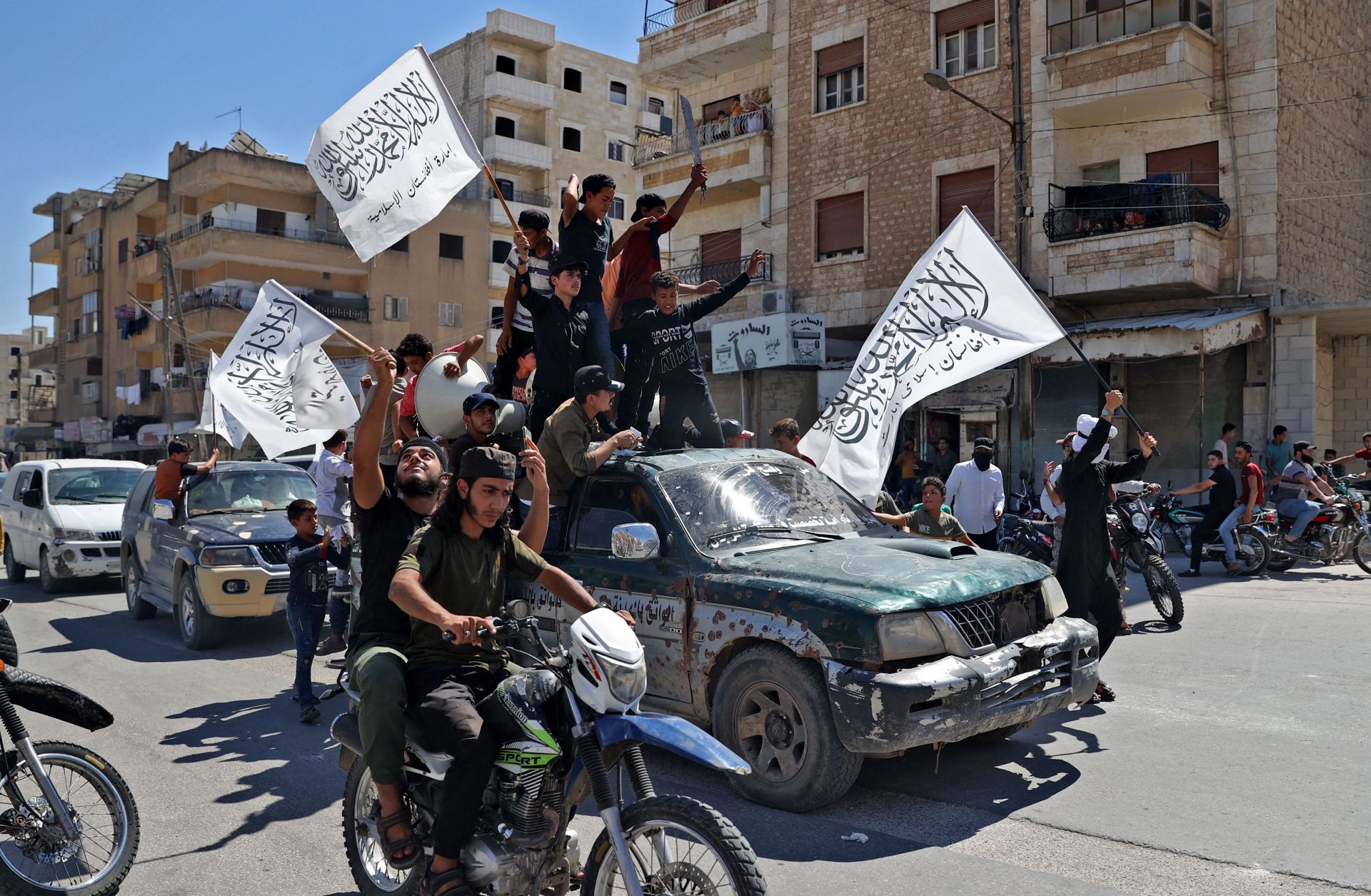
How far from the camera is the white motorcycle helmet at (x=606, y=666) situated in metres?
3.38

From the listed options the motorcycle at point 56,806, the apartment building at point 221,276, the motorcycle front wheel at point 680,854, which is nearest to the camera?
the motorcycle front wheel at point 680,854

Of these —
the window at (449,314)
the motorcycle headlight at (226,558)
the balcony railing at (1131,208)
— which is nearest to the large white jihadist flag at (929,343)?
the motorcycle headlight at (226,558)

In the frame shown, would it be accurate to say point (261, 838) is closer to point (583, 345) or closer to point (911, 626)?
point (911, 626)

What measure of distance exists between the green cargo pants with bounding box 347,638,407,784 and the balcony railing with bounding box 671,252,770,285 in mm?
22596

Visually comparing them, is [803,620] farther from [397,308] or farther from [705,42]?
[397,308]

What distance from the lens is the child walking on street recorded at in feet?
24.8

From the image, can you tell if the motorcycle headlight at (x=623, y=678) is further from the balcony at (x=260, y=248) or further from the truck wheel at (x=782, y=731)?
the balcony at (x=260, y=248)

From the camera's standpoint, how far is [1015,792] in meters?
5.62

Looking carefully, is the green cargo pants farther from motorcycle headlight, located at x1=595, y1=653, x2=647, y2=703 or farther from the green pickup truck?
the green pickup truck

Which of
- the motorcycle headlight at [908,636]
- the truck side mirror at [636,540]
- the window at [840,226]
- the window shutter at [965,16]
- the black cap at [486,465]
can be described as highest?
the window shutter at [965,16]

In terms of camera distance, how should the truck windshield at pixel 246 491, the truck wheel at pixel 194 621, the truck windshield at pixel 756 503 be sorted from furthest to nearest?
the truck windshield at pixel 246 491
the truck wheel at pixel 194 621
the truck windshield at pixel 756 503

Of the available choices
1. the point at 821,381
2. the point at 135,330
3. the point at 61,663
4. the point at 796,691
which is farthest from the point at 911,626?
the point at 135,330

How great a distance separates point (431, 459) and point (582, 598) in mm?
1096

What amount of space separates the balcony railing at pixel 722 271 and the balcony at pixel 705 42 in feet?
16.4
